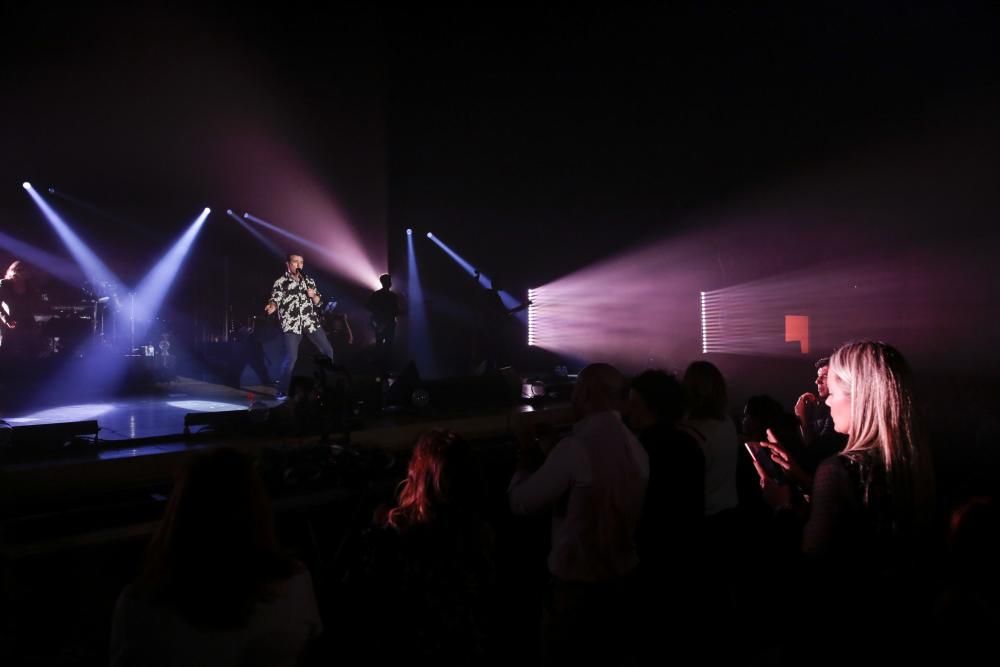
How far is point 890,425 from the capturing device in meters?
1.44

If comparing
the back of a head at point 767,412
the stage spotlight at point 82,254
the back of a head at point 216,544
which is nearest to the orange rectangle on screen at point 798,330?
the back of a head at point 767,412

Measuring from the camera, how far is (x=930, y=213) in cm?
724

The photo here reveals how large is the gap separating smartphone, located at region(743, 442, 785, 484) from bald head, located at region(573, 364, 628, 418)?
110 cm

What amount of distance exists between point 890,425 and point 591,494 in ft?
3.02

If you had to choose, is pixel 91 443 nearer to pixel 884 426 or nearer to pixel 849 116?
pixel 884 426

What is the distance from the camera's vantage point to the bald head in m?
2.18

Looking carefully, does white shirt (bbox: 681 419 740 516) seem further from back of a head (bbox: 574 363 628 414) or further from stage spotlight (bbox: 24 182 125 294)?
stage spotlight (bbox: 24 182 125 294)

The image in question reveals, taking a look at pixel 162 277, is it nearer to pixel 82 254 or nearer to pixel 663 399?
pixel 82 254

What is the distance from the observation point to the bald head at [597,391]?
7.15 ft

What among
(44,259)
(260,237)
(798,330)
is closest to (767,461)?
(798,330)

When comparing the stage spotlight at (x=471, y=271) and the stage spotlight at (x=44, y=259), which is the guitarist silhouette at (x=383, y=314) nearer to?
the stage spotlight at (x=471, y=271)

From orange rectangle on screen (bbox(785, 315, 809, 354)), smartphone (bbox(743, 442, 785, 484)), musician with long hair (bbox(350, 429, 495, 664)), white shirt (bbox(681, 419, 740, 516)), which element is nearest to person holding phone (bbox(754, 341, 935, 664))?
musician with long hair (bbox(350, 429, 495, 664))

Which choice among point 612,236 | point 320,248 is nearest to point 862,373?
point 612,236

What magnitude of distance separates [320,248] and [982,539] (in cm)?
1009
